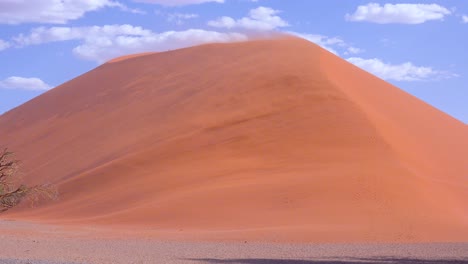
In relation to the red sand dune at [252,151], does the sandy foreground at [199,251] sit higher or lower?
lower

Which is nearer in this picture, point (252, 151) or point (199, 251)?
point (199, 251)

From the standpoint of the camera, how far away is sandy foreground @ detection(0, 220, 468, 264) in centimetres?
2036

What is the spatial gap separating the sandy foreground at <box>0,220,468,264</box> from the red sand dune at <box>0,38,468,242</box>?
9.96ft

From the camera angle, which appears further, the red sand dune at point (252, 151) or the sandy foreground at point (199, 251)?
the red sand dune at point (252, 151)

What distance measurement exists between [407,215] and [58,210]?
18771 mm

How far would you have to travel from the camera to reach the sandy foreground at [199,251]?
20.4 meters

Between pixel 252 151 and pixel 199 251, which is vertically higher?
pixel 252 151

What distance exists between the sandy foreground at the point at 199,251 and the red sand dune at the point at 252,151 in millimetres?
3036

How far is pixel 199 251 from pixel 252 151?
65.1 feet

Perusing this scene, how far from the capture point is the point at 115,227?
113ft

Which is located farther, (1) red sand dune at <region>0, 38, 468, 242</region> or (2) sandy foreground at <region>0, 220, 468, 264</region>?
(1) red sand dune at <region>0, 38, 468, 242</region>

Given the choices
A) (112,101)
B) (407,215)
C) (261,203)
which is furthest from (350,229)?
(112,101)

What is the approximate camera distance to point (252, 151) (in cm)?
4328

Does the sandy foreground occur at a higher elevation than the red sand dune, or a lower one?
lower
